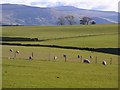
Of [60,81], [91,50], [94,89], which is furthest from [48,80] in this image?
[91,50]

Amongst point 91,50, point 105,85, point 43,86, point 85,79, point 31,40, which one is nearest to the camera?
point 43,86

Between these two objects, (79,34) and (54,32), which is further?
(54,32)

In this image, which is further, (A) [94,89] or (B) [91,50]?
(B) [91,50]

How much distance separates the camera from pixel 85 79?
30.6 metres

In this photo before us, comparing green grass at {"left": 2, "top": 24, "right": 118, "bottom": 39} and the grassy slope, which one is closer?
the grassy slope

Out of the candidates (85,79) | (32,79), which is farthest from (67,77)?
(32,79)

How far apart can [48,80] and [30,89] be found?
480 cm

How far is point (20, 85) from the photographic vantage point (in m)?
25.4

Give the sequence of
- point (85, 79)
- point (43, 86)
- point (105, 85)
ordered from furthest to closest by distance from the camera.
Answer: point (85, 79)
point (105, 85)
point (43, 86)

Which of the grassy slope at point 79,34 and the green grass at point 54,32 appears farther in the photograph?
→ the green grass at point 54,32

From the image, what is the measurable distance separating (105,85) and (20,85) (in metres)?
6.67

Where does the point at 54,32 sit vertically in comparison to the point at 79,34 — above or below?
above

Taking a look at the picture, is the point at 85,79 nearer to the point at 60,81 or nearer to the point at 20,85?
the point at 60,81

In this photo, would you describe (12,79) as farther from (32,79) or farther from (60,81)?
(60,81)
